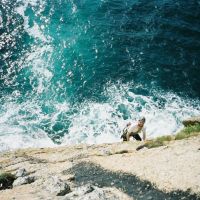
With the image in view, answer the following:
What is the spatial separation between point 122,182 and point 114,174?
131 centimetres

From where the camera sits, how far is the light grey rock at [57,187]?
63.0 feet

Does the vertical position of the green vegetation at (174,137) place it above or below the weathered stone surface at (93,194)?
above

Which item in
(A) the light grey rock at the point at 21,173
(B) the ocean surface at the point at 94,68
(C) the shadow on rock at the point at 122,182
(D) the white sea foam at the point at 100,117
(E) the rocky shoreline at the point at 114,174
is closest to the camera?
(C) the shadow on rock at the point at 122,182

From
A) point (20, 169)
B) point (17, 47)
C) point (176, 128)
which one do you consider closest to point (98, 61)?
point (17, 47)

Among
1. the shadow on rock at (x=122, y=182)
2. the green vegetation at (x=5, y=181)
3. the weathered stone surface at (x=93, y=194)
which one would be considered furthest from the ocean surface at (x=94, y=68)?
the weathered stone surface at (x=93, y=194)

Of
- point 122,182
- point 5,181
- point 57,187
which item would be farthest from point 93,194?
point 5,181

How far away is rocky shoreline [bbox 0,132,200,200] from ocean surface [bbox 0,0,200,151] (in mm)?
14442

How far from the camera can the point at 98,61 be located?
51.3 metres

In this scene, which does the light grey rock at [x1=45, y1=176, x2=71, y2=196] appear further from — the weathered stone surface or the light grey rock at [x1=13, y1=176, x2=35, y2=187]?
the light grey rock at [x1=13, y1=176, x2=35, y2=187]

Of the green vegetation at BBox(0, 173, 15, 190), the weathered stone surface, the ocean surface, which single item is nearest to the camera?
the weathered stone surface

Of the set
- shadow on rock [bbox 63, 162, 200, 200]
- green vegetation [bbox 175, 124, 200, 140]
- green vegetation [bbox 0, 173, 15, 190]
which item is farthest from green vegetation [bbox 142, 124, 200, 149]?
green vegetation [bbox 0, 173, 15, 190]

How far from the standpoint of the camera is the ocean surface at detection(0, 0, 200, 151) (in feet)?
141

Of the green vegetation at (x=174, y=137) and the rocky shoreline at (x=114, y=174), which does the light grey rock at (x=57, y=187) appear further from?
the green vegetation at (x=174, y=137)

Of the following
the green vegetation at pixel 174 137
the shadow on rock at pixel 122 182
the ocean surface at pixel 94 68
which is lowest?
the shadow on rock at pixel 122 182
